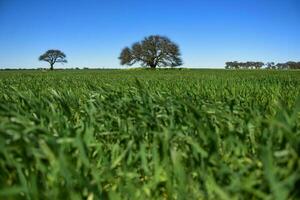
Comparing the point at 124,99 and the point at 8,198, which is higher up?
the point at 124,99

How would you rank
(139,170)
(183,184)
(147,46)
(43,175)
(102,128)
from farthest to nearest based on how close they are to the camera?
(147,46), (102,128), (139,170), (43,175), (183,184)

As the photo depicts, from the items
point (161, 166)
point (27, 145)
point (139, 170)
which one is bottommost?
point (139, 170)

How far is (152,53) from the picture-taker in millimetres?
86750

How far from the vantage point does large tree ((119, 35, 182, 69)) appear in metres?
86.5

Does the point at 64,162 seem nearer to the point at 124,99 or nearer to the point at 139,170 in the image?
the point at 139,170

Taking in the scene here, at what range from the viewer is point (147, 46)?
284 ft

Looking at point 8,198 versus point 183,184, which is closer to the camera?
point 8,198

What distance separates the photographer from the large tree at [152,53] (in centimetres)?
8650

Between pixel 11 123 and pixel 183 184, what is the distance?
101 centimetres

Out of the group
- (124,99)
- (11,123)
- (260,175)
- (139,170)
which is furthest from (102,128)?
(260,175)

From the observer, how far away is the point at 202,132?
2084 mm

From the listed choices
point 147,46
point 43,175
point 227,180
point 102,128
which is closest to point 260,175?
point 227,180

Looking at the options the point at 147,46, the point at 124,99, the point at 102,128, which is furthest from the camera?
the point at 147,46

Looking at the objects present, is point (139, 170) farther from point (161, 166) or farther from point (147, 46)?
point (147, 46)
